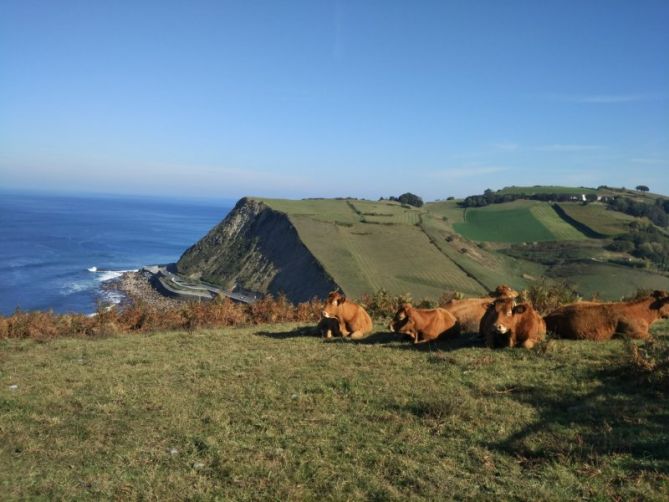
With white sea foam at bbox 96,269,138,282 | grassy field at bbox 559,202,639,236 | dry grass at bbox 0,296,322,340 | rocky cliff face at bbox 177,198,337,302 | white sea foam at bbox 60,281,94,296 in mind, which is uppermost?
grassy field at bbox 559,202,639,236

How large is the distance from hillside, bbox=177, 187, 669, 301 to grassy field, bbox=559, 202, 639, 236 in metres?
0.23

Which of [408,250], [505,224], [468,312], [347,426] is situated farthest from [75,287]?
[505,224]

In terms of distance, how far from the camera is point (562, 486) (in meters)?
6.06

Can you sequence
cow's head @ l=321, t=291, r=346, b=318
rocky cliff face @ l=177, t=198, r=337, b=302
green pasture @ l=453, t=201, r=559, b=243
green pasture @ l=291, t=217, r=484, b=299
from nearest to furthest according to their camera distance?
cow's head @ l=321, t=291, r=346, b=318, green pasture @ l=291, t=217, r=484, b=299, rocky cliff face @ l=177, t=198, r=337, b=302, green pasture @ l=453, t=201, r=559, b=243

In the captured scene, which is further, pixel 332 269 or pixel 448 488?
pixel 332 269

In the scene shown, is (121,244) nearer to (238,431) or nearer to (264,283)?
(264,283)

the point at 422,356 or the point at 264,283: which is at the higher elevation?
the point at 422,356

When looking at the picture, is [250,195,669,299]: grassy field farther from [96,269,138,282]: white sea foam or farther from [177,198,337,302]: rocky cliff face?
[96,269,138,282]: white sea foam

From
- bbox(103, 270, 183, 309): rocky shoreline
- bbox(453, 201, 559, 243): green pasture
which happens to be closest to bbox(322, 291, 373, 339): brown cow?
bbox(103, 270, 183, 309): rocky shoreline

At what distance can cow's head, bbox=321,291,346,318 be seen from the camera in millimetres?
14714

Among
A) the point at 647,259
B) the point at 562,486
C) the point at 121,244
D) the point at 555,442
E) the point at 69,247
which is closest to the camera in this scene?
the point at 562,486

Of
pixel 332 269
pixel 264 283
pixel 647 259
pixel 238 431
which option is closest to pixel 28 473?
pixel 238 431

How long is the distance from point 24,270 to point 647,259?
11009 cm

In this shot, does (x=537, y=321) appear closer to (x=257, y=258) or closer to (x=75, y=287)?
(x=75, y=287)
